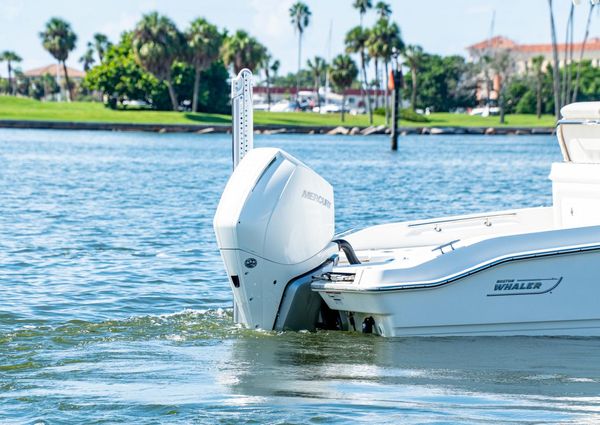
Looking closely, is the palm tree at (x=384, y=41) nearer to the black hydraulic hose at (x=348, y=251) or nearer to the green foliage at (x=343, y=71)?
the green foliage at (x=343, y=71)

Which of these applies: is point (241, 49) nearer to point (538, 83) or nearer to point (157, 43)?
point (157, 43)

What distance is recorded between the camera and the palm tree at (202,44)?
10575 cm

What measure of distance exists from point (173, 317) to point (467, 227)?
3.21 meters

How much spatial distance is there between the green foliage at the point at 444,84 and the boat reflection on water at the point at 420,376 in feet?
417

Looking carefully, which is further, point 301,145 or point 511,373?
point 301,145

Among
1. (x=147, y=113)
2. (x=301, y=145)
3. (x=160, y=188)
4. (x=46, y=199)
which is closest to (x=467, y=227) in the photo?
(x=46, y=199)

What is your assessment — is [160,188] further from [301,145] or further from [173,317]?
[301,145]

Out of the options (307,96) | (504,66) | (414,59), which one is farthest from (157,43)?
(307,96)

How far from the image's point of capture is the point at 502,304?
1052 centimetres

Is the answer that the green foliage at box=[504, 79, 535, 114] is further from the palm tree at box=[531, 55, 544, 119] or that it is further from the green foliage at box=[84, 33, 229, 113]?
the green foliage at box=[84, 33, 229, 113]

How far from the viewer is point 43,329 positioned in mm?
11922

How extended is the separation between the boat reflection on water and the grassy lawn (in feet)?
304

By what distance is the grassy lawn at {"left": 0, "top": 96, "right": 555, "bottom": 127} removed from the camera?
104 m

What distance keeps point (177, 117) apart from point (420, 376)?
315 feet
